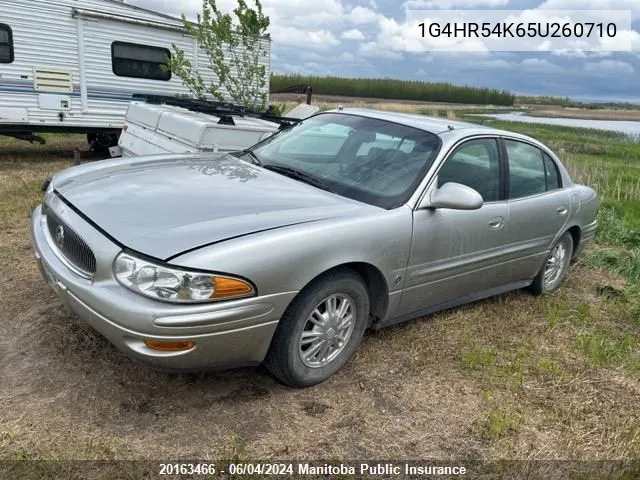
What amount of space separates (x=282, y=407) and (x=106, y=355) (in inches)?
45.5

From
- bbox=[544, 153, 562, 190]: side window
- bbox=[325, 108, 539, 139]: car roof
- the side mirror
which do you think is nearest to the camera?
the side mirror

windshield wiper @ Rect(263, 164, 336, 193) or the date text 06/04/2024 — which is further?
windshield wiper @ Rect(263, 164, 336, 193)

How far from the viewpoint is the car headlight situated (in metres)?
2.53

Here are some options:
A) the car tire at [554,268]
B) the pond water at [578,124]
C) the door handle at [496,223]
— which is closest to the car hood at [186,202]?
the door handle at [496,223]

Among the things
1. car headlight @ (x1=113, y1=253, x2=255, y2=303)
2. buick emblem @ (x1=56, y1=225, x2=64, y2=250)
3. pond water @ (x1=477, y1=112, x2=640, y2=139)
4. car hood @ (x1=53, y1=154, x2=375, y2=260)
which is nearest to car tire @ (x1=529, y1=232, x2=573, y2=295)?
car hood @ (x1=53, y1=154, x2=375, y2=260)

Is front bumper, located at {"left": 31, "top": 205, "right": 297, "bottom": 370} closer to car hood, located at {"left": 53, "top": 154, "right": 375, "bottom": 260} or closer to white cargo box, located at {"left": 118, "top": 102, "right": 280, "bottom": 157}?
car hood, located at {"left": 53, "top": 154, "right": 375, "bottom": 260}

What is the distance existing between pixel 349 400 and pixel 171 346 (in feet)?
3.73

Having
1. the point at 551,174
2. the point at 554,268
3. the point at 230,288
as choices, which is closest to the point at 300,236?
the point at 230,288

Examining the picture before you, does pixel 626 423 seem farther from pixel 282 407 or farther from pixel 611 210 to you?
pixel 611 210

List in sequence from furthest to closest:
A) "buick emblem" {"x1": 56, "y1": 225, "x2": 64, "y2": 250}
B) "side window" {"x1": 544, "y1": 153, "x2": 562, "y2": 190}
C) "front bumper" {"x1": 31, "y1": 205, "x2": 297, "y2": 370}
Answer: "side window" {"x1": 544, "y1": 153, "x2": 562, "y2": 190}, "buick emblem" {"x1": 56, "y1": 225, "x2": 64, "y2": 250}, "front bumper" {"x1": 31, "y1": 205, "x2": 297, "y2": 370}

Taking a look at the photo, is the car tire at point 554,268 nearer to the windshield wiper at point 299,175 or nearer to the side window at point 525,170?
the side window at point 525,170

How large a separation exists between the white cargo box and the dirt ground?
278cm

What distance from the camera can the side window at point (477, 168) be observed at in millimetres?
3738

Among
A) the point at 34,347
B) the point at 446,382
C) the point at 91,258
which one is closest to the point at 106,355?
the point at 34,347
